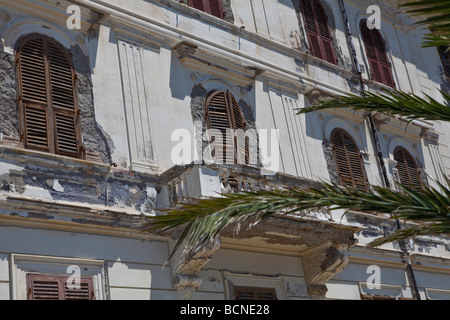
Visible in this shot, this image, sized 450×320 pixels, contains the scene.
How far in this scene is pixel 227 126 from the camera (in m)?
12.7

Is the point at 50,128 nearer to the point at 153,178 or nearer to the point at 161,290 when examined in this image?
the point at 153,178

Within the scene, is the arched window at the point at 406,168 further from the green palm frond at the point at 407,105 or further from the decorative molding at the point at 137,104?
Answer: the green palm frond at the point at 407,105

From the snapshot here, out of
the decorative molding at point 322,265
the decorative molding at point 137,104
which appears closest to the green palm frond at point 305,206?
the decorative molding at point 137,104

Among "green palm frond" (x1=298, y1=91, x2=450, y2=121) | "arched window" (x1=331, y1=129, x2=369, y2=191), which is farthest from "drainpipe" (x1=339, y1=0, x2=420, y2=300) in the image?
"green palm frond" (x1=298, y1=91, x2=450, y2=121)

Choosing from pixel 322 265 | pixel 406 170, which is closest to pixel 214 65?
pixel 322 265

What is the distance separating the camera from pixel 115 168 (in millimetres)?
10727

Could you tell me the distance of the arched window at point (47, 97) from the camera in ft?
33.5

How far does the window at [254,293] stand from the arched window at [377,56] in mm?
6674

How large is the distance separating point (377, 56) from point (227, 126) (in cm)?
591

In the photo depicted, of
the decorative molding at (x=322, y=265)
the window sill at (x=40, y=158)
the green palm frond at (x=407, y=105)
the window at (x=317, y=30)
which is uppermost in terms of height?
the window at (x=317, y=30)

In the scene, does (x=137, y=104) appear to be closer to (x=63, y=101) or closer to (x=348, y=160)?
(x=63, y=101)

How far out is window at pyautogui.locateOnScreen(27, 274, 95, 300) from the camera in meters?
9.22

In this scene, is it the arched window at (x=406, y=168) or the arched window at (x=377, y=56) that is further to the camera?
the arched window at (x=377, y=56)

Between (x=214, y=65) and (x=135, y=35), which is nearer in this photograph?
(x=135, y=35)
